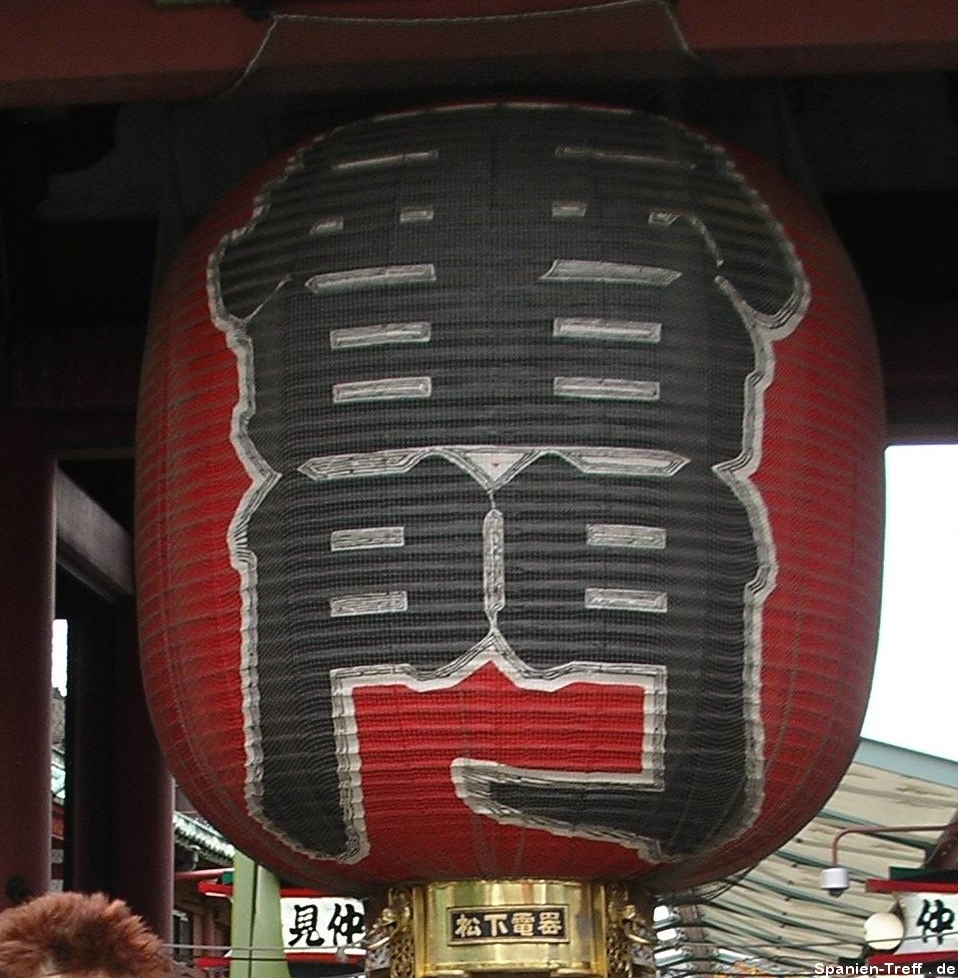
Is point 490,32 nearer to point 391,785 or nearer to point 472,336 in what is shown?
point 472,336

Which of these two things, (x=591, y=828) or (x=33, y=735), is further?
(x=33, y=735)

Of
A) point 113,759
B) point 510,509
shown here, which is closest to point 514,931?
point 510,509

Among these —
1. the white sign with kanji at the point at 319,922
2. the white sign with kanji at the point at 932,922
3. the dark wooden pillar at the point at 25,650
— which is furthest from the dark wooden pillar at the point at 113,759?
the white sign with kanji at the point at 932,922

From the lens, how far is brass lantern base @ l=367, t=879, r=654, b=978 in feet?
12.7

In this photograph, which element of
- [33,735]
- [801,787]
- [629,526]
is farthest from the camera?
[33,735]

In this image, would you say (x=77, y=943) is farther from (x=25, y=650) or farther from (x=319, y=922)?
(x=319, y=922)

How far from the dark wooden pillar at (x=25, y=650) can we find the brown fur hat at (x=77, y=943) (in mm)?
2843

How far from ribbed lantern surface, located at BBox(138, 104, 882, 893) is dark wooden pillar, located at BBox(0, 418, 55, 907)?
1192 mm

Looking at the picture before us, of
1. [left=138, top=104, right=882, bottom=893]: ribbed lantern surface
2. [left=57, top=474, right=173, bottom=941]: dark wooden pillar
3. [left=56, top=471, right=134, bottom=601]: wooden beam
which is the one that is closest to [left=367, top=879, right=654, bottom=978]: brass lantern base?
[left=138, top=104, right=882, bottom=893]: ribbed lantern surface

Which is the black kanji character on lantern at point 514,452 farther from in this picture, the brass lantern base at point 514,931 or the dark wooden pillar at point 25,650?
the dark wooden pillar at point 25,650

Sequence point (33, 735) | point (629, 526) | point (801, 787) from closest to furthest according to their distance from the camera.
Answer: point (629, 526)
point (801, 787)
point (33, 735)

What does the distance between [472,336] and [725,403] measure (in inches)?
18.8

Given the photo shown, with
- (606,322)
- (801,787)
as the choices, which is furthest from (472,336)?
(801,787)

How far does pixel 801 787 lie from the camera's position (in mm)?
4047
